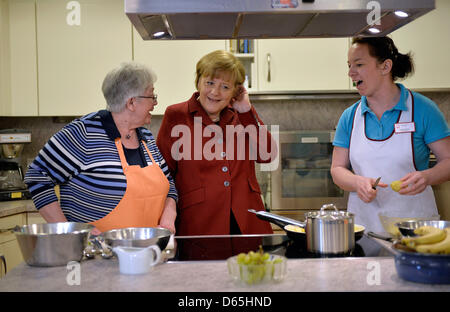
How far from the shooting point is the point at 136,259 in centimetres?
120

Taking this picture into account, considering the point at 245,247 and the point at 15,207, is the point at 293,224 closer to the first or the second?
the point at 245,247

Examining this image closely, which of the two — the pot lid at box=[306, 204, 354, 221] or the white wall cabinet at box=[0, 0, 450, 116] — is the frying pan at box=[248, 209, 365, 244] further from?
the white wall cabinet at box=[0, 0, 450, 116]

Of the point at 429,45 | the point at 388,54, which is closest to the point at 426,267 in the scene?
the point at 388,54

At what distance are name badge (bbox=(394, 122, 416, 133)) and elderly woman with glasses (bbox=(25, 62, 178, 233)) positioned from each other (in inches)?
39.6

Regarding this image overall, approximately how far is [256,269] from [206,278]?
0.48 ft

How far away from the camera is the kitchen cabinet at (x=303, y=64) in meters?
3.31

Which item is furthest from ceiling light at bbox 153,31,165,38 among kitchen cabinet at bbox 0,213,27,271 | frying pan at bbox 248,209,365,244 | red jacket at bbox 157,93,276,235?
kitchen cabinet at bbox 0,213,27,271

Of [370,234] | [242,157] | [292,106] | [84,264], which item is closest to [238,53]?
[292,106]

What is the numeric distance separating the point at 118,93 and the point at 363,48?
106 cm

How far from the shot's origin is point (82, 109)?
339 centimetres

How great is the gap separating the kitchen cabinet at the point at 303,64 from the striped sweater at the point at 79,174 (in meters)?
1.79

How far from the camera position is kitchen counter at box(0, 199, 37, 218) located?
2827mm

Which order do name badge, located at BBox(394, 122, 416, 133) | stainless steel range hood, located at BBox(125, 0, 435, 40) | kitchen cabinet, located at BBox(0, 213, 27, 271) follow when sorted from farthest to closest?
kitchen cabinet, located at BBox(0, 213, 27, 271), name badge, located at BBox(394, 122, 416, 133), stainless steel range hood, located at BBox(125, 0, 435, 40)

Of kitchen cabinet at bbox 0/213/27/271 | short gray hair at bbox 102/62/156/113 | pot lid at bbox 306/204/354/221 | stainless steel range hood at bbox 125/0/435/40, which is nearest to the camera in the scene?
pot lid at bbox 306/204/354/221
